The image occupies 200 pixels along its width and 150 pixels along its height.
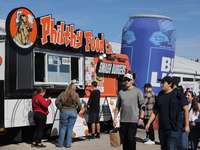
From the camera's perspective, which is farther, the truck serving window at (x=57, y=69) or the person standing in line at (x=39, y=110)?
the truck serving window at (x=57, y=69)

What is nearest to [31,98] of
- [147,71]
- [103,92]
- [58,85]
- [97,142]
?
[58,85]

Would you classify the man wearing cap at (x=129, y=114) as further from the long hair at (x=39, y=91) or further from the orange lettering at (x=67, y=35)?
the orange lettering at (x=67, y=35)

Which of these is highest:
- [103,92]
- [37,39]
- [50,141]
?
[37,39]

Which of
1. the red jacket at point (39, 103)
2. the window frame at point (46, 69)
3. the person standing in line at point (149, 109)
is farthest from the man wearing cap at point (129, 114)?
the window frame at point (46, 69)

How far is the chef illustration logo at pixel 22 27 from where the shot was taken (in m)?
7.96

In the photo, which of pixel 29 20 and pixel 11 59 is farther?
pixel 29 20

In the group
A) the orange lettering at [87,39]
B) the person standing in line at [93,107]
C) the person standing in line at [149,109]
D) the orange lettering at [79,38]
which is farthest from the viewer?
the orange lettering at [87,39]

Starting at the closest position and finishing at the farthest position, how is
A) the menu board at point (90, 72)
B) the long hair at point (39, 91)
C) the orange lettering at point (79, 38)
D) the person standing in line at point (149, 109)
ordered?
the long hair at point (39, 91) → the person standing in line at point (149, 109) → the orange lettering at point (79, 38) → the menu board at point (90, 72)

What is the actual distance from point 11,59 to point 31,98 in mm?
1203

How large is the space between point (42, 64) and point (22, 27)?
126cm

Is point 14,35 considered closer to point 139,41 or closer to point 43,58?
point 43,58

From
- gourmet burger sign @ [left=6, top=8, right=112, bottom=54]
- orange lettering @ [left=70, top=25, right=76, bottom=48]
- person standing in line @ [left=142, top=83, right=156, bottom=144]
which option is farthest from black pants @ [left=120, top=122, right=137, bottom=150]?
orange lettering @ [left=70, top=25, right=76, bottom=48]

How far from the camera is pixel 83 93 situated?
10156mm

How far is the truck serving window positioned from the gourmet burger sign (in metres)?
0.40
